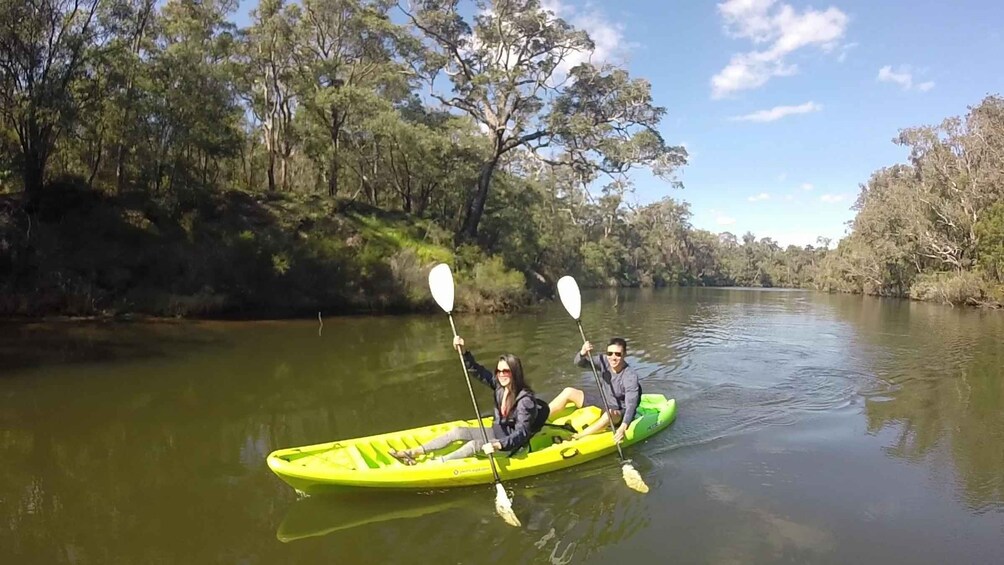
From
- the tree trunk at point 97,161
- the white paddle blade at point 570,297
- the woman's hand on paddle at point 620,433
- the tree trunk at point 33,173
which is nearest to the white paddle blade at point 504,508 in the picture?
the woman's hand on paddle at point 620,433

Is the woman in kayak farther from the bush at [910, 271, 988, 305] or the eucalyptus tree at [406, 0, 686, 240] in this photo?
the bush at [910, 271, 988, 305]

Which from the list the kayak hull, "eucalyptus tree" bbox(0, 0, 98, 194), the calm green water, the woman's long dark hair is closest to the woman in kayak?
the woman's long dark hair

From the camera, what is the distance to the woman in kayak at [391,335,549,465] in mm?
5855

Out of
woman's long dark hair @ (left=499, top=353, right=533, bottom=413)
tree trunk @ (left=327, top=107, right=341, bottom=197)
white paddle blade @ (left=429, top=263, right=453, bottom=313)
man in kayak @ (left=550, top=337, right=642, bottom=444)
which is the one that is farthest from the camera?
tree trunk @ (left=327, top=107, right=341, bottom=197)

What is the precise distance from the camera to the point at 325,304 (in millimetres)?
20203

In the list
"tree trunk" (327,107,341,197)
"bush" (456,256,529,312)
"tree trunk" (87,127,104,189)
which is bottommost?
"bush" (456,256,529,312)

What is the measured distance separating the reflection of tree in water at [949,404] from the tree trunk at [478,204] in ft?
46.9

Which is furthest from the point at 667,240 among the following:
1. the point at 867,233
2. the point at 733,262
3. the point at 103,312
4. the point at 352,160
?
the point at 103,312

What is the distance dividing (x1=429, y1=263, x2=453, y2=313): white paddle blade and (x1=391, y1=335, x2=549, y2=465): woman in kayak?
1866mm

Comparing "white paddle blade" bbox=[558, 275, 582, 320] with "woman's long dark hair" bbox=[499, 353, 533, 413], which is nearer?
"woman's long dark hair" bbox=[499, 353, 533, 413]

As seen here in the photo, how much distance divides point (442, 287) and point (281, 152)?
21894 millimetres

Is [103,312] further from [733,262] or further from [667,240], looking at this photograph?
[733,262]

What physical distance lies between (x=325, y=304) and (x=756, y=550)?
17.3 m

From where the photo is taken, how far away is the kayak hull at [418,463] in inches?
204
